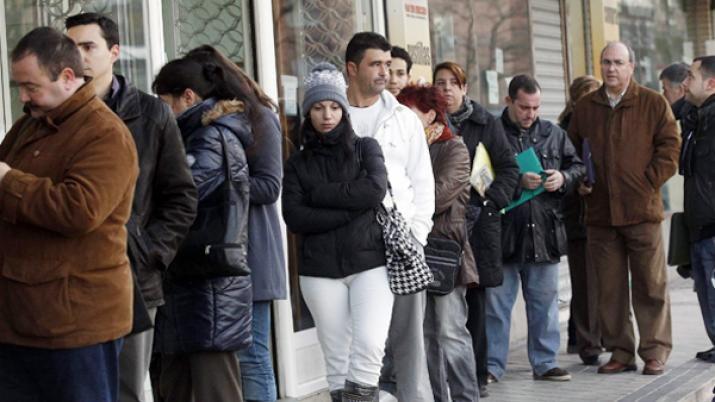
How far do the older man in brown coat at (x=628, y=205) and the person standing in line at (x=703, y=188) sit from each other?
405mm

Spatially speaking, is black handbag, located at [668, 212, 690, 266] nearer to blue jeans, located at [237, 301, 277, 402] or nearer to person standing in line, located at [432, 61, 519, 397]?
person standing in line, located at [432, 61, 519, 397]

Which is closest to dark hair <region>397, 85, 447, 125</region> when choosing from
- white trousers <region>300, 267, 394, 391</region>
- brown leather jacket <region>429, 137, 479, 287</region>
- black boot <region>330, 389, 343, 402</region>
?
brown leather jacket <region>429, 137, 479, 287</region>

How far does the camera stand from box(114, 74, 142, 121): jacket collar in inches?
216

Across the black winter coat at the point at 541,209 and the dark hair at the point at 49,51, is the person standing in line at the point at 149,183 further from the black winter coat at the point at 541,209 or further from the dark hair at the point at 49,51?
the black winter coat at the point at 541,209

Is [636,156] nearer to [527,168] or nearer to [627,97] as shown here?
[627,97]

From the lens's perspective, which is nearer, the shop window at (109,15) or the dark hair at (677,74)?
the shop window at (109,15)

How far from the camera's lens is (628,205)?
9.77 meters

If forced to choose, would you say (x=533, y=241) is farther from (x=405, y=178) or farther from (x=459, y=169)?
(x=405, y=178)

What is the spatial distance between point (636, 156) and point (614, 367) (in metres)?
1.46

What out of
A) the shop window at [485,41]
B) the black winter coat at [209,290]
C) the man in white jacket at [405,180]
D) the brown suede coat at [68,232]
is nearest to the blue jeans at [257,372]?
the black winter coat at [209,290]

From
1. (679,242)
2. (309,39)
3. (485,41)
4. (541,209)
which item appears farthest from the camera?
(485,41)

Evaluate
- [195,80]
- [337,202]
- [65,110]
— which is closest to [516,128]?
[337,202]

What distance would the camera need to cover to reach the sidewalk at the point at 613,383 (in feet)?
29.0

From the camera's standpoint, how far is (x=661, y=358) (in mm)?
9781
